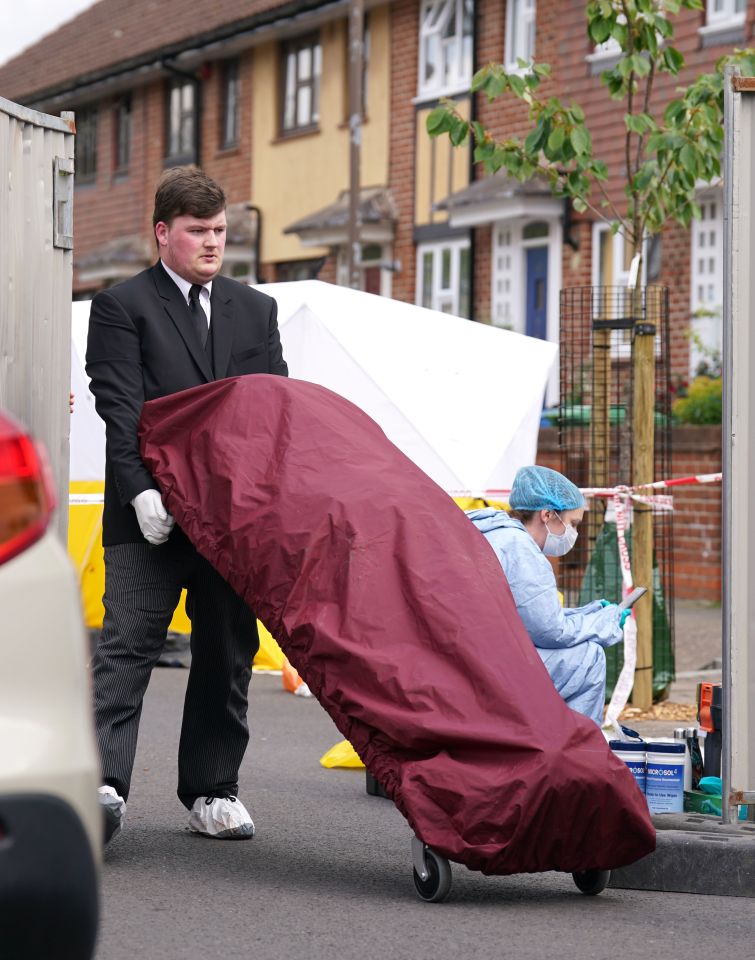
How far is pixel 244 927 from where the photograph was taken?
5031mm

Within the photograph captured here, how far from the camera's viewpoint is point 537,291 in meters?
24.9

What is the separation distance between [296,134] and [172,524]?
24.5 m

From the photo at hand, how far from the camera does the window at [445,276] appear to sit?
1036 inches

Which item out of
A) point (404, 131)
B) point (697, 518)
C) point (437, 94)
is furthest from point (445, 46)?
point (697, 518)

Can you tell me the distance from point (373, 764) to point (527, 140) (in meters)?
5.91

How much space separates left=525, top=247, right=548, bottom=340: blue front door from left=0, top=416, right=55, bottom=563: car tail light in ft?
71.4

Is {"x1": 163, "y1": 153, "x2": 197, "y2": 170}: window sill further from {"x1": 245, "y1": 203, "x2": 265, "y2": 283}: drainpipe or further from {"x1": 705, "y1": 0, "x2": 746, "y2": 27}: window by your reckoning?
{"x1": 705, "y1": 0, "x2": 746, "y2": 27}: window

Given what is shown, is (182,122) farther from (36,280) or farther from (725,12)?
(36,280)

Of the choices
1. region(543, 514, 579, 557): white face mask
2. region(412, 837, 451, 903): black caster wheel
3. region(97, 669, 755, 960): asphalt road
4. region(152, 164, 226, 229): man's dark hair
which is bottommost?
region(97, 669, 755, 960): asphalt road

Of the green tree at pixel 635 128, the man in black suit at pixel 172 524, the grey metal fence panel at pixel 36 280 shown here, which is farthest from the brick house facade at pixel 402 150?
the grey metal fence panel at pixel 36 280

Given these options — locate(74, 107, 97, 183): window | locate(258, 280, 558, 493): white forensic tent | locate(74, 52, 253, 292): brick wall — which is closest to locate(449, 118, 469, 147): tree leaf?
locate(258, 280, 558, 493): white forensic tent

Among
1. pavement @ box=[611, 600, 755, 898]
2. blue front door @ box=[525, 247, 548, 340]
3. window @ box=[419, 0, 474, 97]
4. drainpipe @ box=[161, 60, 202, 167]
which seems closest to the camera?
pavement @ box=[611, 600, 755, 898]

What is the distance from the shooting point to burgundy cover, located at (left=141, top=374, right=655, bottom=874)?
5.02m

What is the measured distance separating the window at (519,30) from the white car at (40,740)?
869 inches
